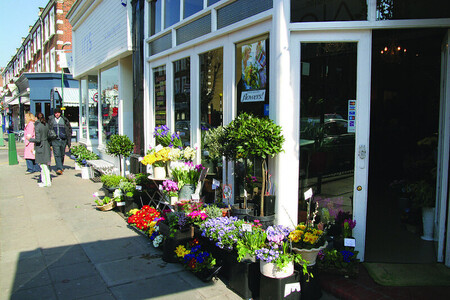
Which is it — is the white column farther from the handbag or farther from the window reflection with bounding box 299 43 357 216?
the handbag

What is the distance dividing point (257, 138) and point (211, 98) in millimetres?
2089

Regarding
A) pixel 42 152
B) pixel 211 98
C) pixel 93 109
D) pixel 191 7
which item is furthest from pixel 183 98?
pixel 93 109

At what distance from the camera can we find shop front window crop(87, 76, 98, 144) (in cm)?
1273

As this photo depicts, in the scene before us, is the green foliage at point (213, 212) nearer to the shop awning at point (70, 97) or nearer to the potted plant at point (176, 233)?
the potted plant at point (176, 233)

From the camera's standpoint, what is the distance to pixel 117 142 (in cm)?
778

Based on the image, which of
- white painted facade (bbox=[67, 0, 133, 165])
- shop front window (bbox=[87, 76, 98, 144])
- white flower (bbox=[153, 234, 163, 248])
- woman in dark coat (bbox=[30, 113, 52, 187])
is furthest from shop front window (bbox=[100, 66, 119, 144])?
white flower (bbox=[153, 234, 163, 248])

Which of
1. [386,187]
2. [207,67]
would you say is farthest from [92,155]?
[386,187]

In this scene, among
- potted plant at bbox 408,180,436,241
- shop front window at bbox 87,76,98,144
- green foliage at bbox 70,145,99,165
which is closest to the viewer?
potted plant at bbox 408,180,436,241

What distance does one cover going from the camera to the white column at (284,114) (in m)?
4.11

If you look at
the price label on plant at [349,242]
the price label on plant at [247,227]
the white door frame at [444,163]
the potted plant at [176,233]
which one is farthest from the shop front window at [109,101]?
the white door frame at [444,163]

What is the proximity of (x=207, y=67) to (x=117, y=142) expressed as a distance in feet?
10.0

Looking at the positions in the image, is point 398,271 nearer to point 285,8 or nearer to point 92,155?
point 285,8

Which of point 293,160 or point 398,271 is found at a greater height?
point 293,160

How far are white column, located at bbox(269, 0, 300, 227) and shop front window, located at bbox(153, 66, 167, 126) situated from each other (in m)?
3.57
